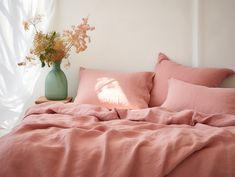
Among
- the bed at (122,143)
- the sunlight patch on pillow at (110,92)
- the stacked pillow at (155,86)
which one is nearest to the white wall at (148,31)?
the stacked pillow at (155,86)

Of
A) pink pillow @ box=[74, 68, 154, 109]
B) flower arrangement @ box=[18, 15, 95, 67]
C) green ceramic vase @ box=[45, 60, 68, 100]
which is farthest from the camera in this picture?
green ceramic vase @ box=[45, 60, 68, 100]

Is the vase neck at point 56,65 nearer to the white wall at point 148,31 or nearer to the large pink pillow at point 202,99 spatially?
the white wall at point 148,31

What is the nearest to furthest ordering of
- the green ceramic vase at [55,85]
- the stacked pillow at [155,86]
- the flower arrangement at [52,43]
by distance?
the stacked pillow at [155,86] → the flower arrangement at [52,43] → the green ceramic vase at [55,85]

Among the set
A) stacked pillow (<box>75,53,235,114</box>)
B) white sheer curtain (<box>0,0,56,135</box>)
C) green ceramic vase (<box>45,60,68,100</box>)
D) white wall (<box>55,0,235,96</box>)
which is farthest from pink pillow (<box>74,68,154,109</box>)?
white sheer curtain (<box>0,0,56,135</box>)

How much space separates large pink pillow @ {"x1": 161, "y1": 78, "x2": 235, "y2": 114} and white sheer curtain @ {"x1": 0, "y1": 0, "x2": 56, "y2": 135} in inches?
58.9

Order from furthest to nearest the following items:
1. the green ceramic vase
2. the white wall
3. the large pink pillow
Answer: the white wall, the green ceramic vase, the large pink pillow

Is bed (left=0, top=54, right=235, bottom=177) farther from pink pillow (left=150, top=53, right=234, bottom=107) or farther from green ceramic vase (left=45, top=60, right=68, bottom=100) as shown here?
green ceramic vase (left=45, top=60, right=68, bottom=100)

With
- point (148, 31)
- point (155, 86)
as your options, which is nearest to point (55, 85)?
point (155, 86)

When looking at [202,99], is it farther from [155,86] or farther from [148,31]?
[148,31]

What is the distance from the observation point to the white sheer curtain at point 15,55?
290 cm

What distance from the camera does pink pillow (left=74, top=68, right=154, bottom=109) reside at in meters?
2.66

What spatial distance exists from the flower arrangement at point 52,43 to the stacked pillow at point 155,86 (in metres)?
0.32

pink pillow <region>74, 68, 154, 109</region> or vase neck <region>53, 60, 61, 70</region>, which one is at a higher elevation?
vase neck <region>53, 60, 61, 70</region>

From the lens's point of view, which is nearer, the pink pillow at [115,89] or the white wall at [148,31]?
the pink pillow at [115,89]
